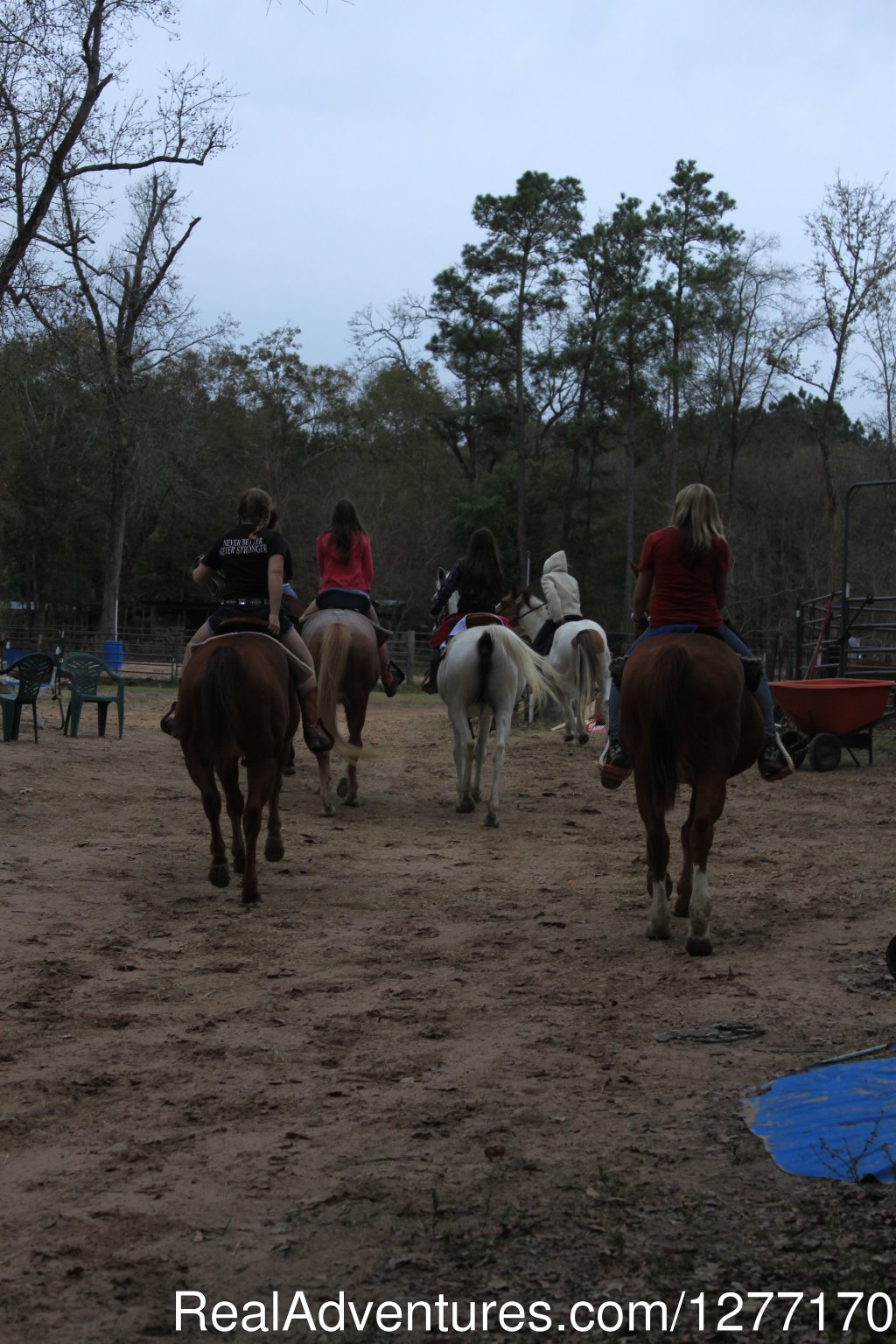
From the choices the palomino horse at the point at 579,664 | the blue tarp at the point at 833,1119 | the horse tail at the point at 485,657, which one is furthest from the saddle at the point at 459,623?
the blue tarp at the point at 833,1119

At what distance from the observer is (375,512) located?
163 ft

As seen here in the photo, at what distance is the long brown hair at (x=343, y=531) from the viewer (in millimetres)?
11258

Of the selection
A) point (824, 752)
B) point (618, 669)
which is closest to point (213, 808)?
point (618, 669)

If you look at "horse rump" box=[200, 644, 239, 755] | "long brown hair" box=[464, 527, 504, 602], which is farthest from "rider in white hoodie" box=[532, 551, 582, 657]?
"horse rump" box=[200, 644, 239, 755]

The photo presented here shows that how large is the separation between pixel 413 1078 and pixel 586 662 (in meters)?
13.5

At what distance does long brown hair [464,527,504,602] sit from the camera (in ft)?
38.2

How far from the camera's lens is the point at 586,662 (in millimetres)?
17859

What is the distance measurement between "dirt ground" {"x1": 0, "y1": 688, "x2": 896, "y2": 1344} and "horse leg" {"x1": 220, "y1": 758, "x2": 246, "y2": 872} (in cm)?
27

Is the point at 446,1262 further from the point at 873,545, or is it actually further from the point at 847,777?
the point at 873,545

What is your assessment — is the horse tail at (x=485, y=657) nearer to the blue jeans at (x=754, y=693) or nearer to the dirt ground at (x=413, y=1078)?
the dirt ground at (x=413, y=1078)

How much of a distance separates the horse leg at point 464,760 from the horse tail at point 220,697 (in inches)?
155

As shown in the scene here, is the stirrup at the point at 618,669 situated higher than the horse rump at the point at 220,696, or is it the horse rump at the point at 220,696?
the stirrup at the point at 618,669

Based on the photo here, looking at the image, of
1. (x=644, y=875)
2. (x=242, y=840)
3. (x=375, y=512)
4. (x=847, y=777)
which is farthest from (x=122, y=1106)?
(x=375, y=512)

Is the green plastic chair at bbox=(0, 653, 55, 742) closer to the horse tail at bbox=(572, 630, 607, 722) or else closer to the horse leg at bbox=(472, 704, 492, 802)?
the horse leg at bbox=(472, 704, 492, 802)
